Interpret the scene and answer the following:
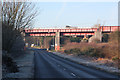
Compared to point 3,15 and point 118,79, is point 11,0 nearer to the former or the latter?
point 3,15

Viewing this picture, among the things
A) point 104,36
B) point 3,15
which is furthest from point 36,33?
point 3,15

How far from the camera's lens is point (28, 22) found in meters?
27.6

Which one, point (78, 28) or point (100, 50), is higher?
point (78, 28)

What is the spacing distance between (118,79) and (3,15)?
16.4m

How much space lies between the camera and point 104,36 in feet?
265

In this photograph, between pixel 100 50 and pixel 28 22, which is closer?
pixel 28 22

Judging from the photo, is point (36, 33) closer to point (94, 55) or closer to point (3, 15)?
point (94, 55)

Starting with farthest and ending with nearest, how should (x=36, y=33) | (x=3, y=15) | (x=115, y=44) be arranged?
(x=36, y=33) < (x=115, y=44) < (x=3, y=15)

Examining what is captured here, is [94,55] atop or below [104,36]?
below

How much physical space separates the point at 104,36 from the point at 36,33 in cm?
2817

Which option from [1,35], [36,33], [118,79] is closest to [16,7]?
[1,35]

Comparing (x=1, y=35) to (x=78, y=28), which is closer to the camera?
(x=1, y=35)

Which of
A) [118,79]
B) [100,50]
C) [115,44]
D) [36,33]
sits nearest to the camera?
[118,79]

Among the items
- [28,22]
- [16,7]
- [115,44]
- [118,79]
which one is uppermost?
[16,7]
